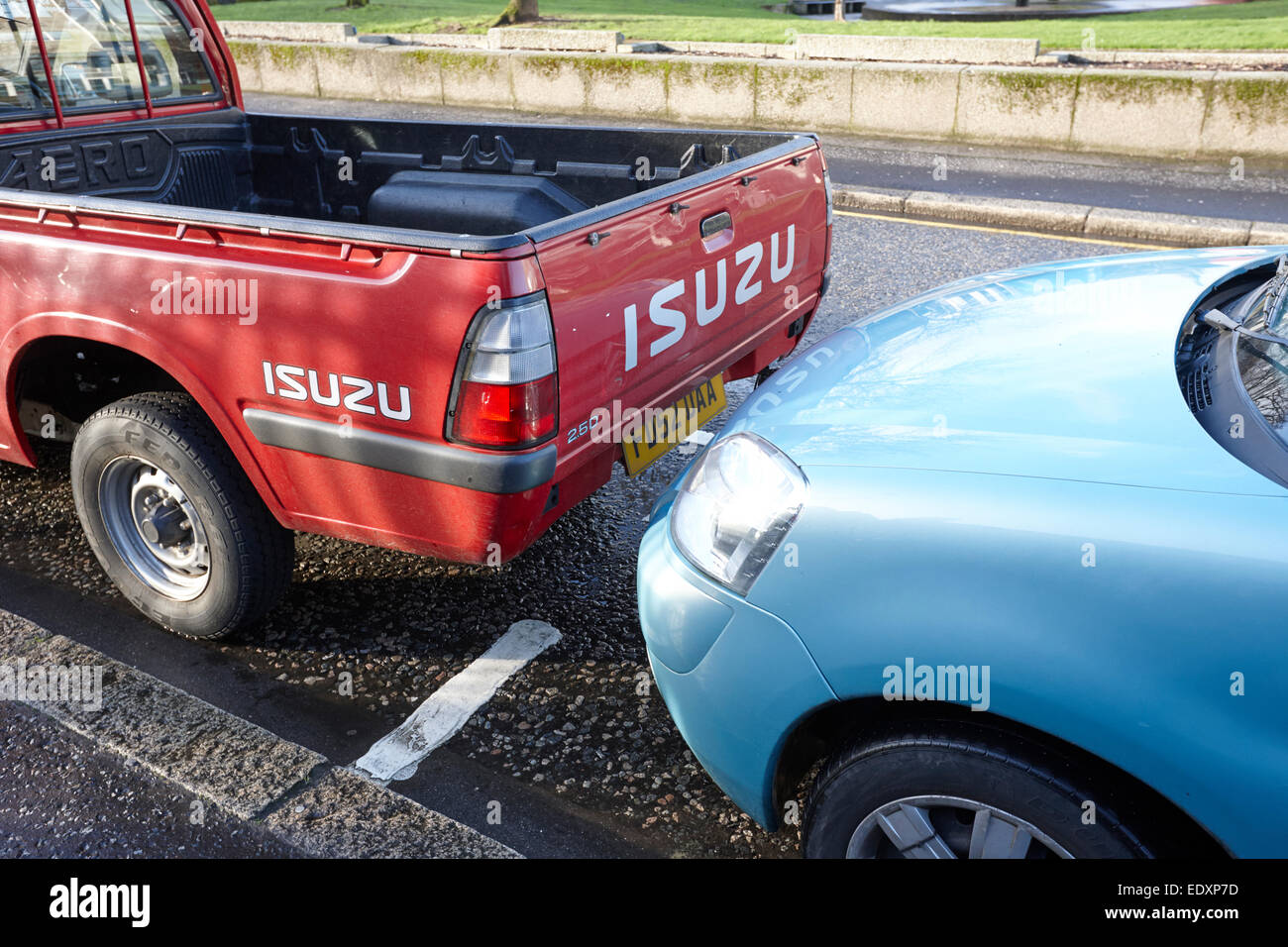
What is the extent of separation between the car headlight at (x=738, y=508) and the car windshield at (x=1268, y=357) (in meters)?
0.85

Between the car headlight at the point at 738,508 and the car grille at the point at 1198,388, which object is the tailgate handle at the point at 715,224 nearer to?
the car headlight at the point at 738,508

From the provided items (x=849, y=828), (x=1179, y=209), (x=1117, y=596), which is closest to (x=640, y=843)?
(x=849, y=828)

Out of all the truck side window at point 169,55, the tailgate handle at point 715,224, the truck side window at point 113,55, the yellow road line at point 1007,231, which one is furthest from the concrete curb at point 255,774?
A: the yellow road line at point 1007,231

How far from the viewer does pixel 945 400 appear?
2.05 m

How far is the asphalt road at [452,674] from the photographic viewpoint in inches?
99.9

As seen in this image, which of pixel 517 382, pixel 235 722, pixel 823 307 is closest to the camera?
pixel 517 382

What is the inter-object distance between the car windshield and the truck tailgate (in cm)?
142

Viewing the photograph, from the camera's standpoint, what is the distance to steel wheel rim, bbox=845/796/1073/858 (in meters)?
1.75

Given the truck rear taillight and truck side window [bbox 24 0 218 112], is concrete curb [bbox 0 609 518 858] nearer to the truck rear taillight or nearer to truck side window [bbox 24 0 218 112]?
the truck rear taillight

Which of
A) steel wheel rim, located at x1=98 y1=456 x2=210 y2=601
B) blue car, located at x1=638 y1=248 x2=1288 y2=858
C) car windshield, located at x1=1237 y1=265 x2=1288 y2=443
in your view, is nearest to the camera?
blue car, located at x1=638 y1=248 x2=1288 y2=858

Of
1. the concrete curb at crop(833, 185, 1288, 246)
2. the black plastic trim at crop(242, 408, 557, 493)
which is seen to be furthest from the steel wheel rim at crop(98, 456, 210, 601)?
the concrete curb at crop(833, 185, 1288, 246)

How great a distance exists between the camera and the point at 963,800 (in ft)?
5.81

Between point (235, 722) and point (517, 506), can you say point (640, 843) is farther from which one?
point (235, 722)
